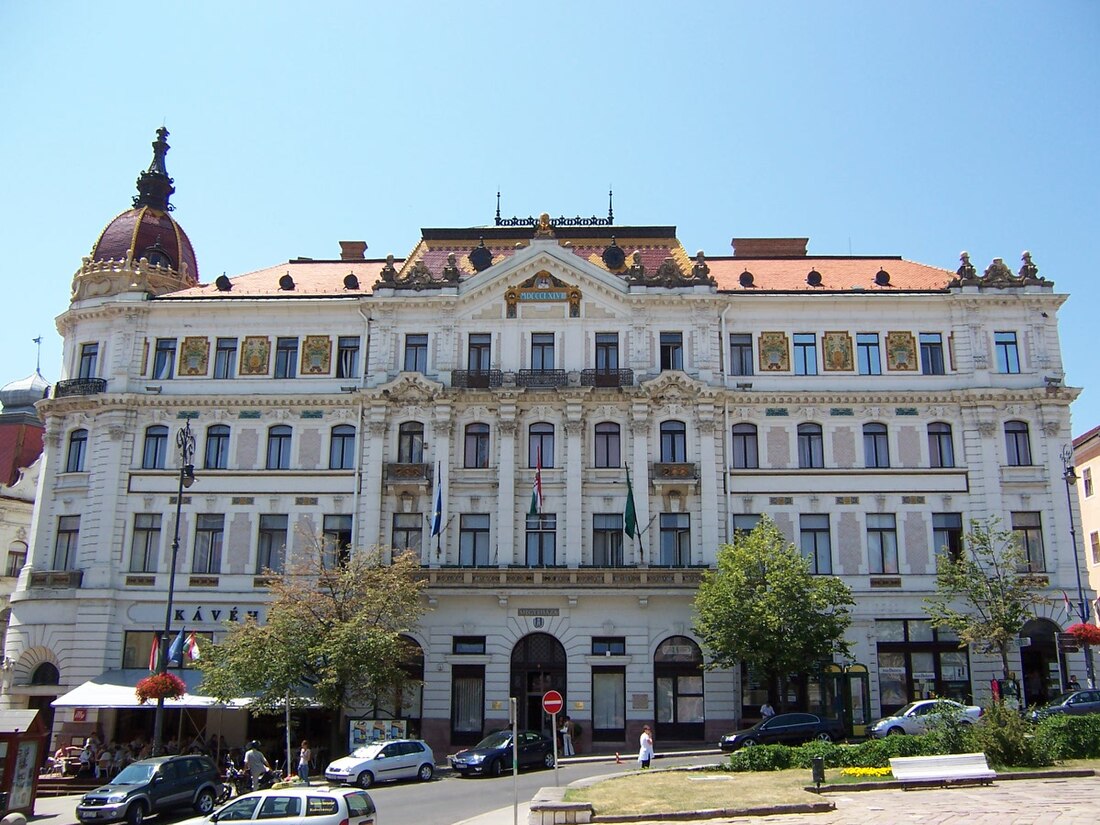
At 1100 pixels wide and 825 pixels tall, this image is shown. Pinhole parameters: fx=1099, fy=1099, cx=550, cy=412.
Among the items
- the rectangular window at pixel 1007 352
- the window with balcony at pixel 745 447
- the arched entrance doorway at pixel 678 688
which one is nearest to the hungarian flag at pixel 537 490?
the arched entrance doorway at pixel 678 688

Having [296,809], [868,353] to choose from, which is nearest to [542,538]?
[868,353]

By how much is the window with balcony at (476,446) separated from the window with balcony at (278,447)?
26.4 feet

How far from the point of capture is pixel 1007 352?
1917 inches

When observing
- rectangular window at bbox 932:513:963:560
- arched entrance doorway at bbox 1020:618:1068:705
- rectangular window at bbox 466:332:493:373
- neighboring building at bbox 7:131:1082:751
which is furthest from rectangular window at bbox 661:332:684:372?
arched entrance doorway at bbox 1020:618:1068:705

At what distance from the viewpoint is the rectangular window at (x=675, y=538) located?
4725 centimetres

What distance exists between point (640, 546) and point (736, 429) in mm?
6816

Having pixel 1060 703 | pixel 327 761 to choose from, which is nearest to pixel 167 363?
pixel 327 761

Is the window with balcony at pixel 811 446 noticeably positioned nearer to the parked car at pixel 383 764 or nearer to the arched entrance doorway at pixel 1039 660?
the arched entrance doorway at pixel 1039 660

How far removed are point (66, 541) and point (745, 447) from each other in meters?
30.4

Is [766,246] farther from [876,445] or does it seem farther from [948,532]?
[948,532]

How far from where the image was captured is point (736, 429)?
48469 millimetres

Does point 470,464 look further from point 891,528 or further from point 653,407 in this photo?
point 891,528

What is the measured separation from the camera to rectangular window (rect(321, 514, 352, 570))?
154 ft

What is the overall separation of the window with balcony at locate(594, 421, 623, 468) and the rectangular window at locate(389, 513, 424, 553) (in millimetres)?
8297
